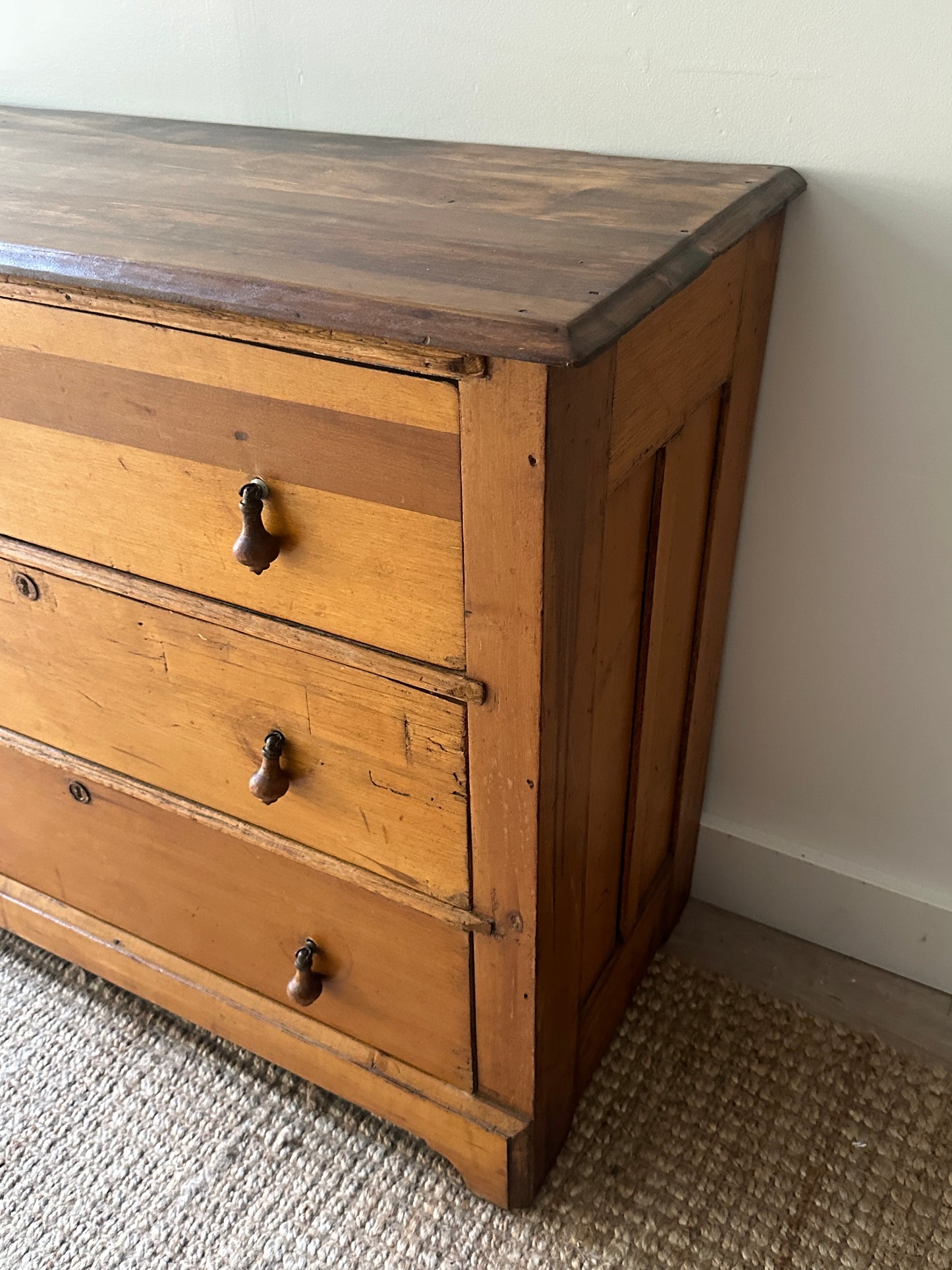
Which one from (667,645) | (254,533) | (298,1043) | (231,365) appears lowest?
(298,1043)

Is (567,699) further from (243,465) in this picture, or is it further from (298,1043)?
(298,1043)

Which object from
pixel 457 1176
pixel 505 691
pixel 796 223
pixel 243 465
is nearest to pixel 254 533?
pixel 243 465

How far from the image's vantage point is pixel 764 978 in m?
1.28

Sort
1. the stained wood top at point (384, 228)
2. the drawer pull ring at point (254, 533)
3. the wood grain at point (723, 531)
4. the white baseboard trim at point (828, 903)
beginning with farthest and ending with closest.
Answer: the white baseboard trim at point (828, 903) → the wood grain at point (723, 531) → the drawer pull ring at point (254, 533) → the stained wood top at point (384, 228)

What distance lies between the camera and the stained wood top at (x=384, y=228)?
615 millimetres

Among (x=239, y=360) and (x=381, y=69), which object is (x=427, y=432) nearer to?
(x=239, y=360)

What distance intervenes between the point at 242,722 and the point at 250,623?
0.11 meters

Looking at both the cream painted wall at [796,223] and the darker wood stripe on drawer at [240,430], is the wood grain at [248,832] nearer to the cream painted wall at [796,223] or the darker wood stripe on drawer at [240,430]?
the darker wood stripe on drawer at [240,430]

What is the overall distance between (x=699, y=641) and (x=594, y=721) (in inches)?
11.1

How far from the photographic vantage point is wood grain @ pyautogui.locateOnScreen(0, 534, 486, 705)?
0.75 m

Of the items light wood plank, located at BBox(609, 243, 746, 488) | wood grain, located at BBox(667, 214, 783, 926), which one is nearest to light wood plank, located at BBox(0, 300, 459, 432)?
light wood plank, located at BBox(609, 243, 746, 488)

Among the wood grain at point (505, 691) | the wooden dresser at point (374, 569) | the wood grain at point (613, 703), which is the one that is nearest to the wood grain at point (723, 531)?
the wooden dresser at point (374, 569)

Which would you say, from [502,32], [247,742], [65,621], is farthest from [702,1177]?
[502,32]

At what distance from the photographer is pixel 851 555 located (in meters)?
1.07
